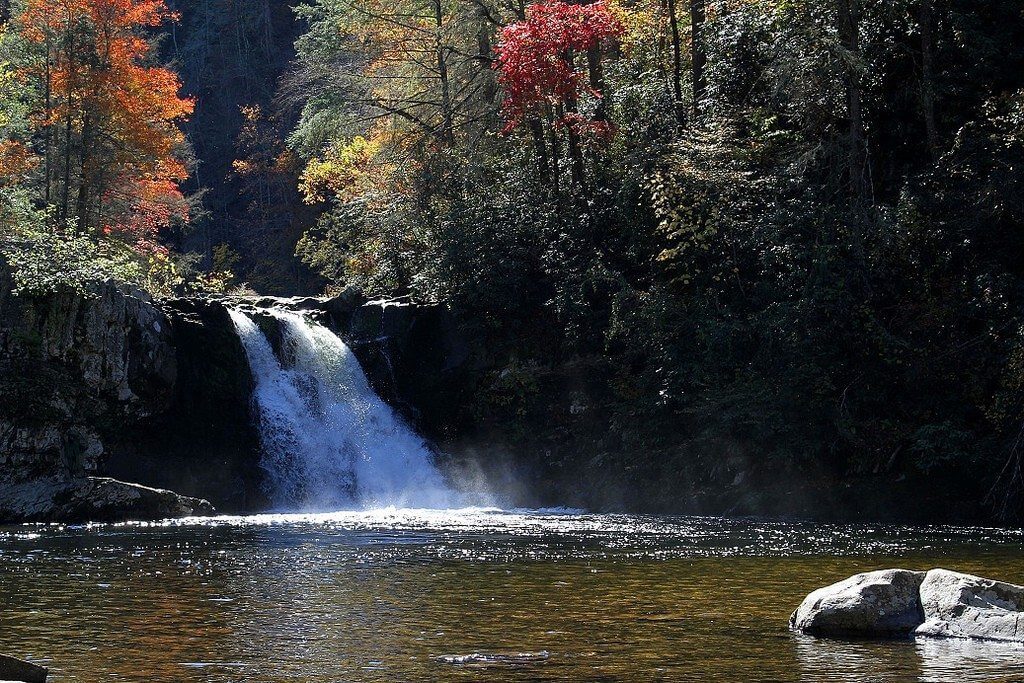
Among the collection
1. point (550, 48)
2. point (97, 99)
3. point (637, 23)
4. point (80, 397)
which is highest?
point (637, 23)

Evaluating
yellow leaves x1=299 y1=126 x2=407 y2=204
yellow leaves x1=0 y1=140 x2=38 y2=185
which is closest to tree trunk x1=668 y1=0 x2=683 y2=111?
yellow leaves x1=299 y1=126 x2=407 y2=204

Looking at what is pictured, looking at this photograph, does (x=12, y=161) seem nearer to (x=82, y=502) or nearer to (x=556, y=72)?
(x=556, y=72)

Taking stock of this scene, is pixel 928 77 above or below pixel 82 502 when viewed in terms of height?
above

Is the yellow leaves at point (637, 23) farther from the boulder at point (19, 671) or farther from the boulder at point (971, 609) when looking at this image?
the boulder at point (19, 671)

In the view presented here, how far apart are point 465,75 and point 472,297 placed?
297 inches

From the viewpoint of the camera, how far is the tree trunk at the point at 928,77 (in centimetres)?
2134

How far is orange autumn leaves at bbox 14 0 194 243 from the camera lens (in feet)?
105

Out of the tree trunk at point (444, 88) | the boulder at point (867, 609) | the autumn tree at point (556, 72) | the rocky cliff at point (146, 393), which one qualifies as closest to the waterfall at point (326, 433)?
the rocky cliff at point (146, 393)

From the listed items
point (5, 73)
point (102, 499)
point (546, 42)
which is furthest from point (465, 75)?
point (102, 499)

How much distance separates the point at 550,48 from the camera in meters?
26.5

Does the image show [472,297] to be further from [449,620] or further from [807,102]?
[449,620]

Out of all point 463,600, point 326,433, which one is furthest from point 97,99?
point 463,600

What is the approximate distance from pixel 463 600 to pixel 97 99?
25069 millimetres

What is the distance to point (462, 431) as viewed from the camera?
2584cm
